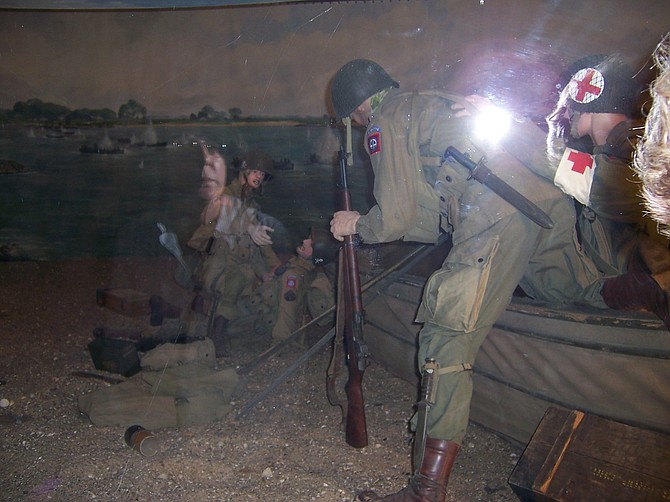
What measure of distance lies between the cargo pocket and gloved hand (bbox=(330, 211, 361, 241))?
58 centimetres

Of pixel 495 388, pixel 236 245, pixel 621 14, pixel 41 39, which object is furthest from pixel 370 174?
pixel 41 39

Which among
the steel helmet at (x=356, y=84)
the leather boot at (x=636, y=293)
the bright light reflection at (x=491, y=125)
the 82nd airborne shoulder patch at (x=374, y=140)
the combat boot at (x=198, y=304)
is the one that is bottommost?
the combat boot at (x=198, y=304)

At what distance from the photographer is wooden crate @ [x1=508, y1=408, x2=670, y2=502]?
7.07 ft

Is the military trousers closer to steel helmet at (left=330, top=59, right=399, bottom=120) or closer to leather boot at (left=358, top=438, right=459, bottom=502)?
leather boot at (left=358, top=438, right=459, bottom=502)

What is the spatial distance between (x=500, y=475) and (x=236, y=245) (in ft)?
10.1

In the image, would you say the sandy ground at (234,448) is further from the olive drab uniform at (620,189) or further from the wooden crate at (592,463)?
the olive drab uniform at (620,189)

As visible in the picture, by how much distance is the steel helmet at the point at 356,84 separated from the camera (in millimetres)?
2918

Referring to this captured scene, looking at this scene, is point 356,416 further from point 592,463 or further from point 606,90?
point 606,90

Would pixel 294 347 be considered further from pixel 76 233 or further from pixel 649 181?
pixel 76 233

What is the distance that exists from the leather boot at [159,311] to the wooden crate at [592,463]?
149 inches

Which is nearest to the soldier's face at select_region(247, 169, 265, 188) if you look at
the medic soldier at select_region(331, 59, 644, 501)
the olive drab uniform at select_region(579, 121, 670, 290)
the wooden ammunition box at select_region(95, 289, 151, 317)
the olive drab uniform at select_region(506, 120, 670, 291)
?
the wooden ammunition box at select_region(95, 289, 151, 317)

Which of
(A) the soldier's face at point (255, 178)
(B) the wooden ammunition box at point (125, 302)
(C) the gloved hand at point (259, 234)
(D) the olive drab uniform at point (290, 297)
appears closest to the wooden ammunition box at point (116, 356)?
(D) the olive drab uniform at point (290, 297)

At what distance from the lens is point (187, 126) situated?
7418 millimetres

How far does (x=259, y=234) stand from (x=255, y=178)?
551mm
